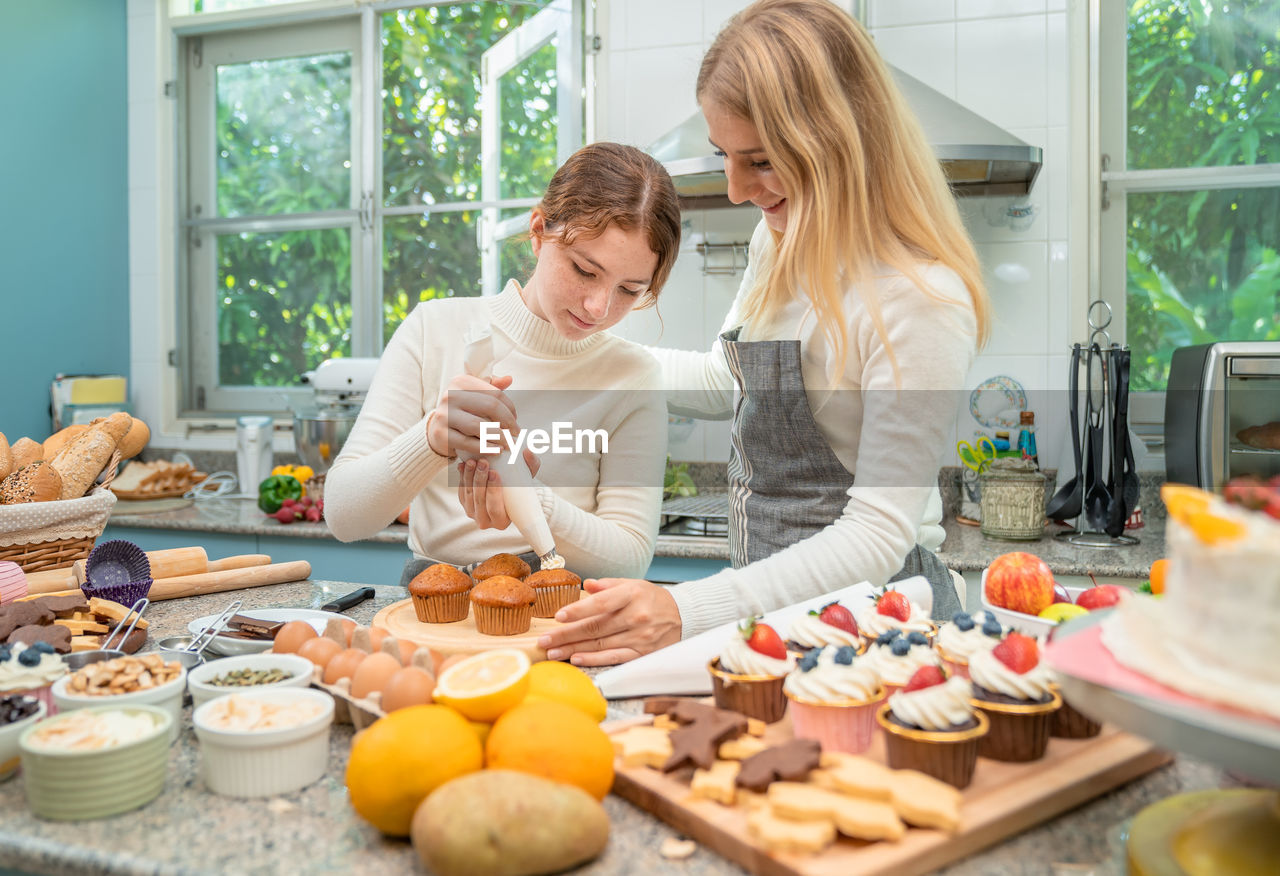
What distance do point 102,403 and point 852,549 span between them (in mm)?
3121

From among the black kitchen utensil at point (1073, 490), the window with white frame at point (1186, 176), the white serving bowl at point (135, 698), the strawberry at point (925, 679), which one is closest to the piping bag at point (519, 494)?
the white serving bowl at point (135, 698)

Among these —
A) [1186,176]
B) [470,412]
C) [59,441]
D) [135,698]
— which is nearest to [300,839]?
[135,698]

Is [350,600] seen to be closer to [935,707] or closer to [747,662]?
[747,662]

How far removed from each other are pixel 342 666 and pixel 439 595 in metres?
0.35

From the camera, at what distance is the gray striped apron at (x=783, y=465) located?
1.30 m

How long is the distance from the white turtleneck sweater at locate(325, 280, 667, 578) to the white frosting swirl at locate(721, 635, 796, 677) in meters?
0.59

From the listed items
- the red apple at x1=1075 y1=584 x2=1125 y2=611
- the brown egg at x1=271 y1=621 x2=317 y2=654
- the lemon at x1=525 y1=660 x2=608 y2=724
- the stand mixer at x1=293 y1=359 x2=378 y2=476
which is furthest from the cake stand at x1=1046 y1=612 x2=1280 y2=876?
the stand mixer at x1=293 y1=359 x2=378 y2=476

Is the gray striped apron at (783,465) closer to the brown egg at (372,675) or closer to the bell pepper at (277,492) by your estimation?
the brown egg at (372,675)

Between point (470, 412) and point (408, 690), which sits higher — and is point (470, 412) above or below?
above

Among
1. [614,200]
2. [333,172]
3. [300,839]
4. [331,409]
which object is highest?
[333,172]

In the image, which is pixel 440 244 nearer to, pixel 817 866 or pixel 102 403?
pixel 102 403

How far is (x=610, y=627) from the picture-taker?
3.50ft

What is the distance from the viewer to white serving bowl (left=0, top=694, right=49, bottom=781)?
713mm

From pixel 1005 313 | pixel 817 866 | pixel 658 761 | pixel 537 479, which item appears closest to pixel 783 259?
pixel 537 479
